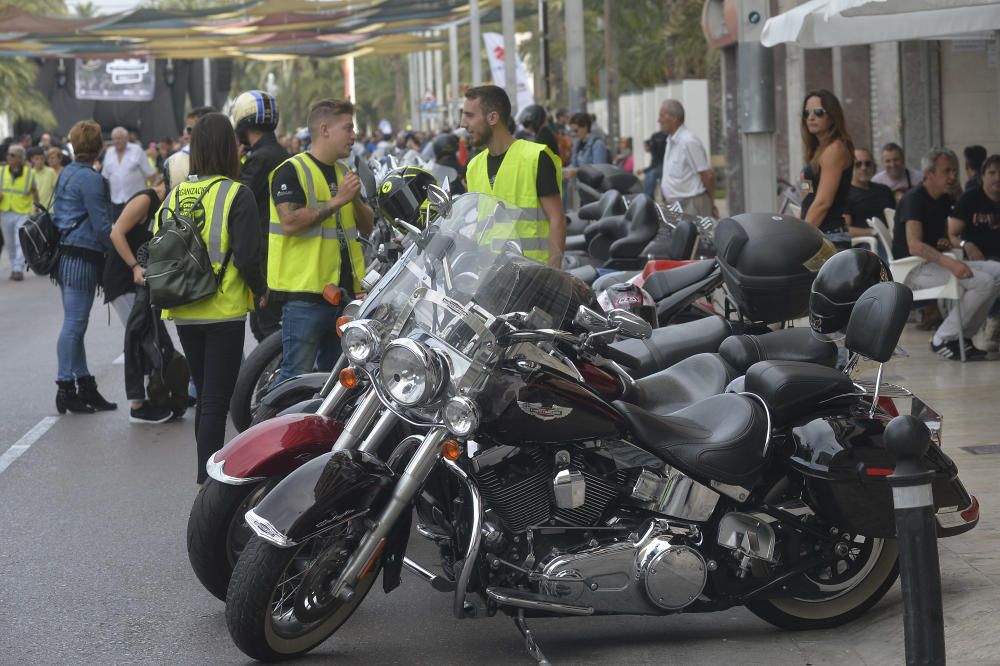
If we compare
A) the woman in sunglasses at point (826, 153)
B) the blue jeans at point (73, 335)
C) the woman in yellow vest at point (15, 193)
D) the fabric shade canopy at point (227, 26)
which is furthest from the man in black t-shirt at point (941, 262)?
the fabric shade canopy at point (227, 26)

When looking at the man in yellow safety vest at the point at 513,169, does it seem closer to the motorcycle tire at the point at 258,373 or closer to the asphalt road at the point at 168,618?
the motorcycle tire at the point at 258,373

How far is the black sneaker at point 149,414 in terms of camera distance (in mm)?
10508

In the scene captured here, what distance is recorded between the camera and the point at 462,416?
4836mm

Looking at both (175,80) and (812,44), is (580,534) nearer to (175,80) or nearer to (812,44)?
(812,44)

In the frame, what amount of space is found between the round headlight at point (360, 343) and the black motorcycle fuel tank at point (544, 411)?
1.40ft

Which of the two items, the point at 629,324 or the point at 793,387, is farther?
the point at 793,387

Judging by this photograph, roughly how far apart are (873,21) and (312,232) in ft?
19.0

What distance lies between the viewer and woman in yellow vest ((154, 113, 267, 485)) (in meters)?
7.51

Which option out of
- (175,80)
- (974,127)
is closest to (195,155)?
(974,127)

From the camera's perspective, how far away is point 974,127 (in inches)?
773

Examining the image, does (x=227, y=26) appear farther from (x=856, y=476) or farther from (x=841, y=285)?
(x=856, y=476)

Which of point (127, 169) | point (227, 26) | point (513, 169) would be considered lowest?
point (513, 169)

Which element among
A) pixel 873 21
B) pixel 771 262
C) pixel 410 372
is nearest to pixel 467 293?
pixel 410 372

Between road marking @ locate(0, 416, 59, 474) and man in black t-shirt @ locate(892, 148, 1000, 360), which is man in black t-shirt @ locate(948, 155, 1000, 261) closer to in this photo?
man in black t-shirt @ locate(892, 148, 1000, 360)
